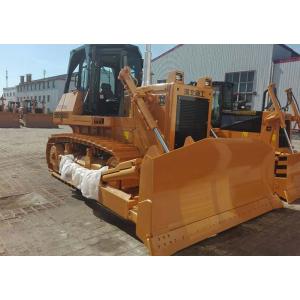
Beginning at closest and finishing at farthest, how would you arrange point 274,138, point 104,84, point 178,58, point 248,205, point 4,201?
point 248,205, point 4,201, point 104,84, point 274,138, point 178,58

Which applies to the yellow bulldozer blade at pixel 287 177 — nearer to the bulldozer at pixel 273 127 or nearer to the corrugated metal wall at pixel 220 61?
the bulldozer at pixel 273 127

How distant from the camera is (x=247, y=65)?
21.1 m

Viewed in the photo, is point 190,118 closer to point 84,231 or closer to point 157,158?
point 157,158

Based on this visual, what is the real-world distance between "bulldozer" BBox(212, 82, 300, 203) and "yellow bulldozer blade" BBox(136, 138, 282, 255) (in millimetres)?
1232

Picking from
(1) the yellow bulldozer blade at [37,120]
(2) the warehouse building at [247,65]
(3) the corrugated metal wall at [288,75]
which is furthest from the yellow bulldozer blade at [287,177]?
(1) the yellow bulldozer blade at [37,120]

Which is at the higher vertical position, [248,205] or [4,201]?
[248,205]

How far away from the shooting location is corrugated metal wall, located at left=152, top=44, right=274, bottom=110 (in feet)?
67.1

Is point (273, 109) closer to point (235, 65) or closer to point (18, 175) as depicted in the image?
point (18, 175)

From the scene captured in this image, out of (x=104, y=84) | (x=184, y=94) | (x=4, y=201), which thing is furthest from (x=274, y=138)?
(x=4, y=201)

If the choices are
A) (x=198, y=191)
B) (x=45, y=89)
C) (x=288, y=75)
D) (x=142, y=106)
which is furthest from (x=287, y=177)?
(x=45, y=89)

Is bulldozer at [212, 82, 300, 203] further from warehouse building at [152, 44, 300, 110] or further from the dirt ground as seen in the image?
warehouse building at [152, 44, 300, 110]

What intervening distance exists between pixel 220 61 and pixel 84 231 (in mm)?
20908

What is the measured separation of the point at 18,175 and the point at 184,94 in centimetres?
499

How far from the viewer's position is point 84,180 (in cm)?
502
